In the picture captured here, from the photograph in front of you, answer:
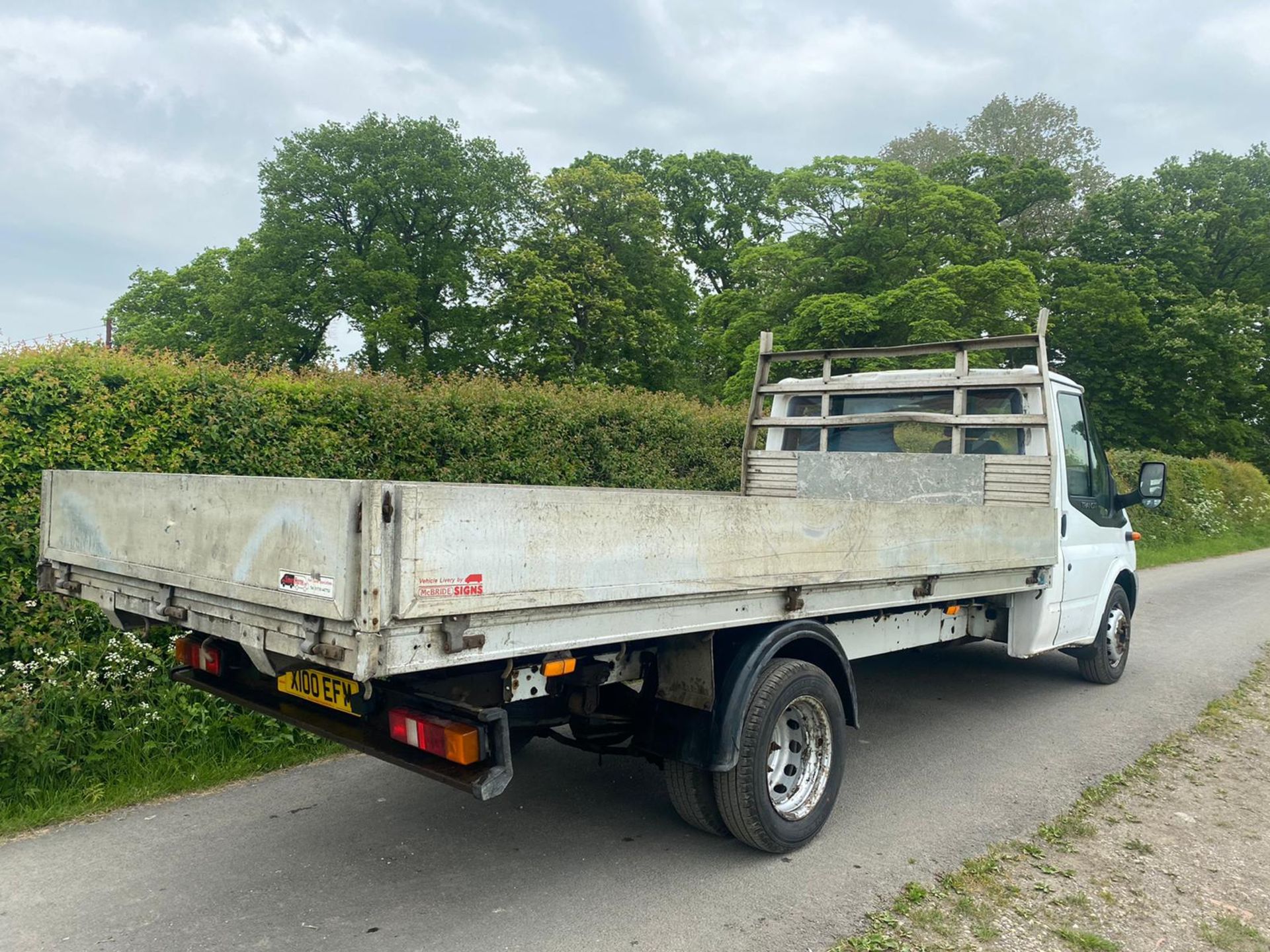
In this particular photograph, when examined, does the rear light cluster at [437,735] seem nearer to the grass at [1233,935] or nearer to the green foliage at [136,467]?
the green foliage at [136,467]

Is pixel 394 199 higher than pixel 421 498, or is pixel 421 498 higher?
pixel 394 199

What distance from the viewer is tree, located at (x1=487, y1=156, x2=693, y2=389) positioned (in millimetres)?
29188

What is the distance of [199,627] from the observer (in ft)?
9.81

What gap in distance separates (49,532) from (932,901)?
4111 mm

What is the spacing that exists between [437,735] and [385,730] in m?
0.38

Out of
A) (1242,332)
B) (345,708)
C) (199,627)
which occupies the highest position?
(1242,332)

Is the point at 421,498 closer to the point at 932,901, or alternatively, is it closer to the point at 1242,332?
the point at 932,901

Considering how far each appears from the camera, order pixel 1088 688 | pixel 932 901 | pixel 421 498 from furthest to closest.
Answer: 1. pixel 1088 688
2. pixel 932 901
3. pixel 421 498

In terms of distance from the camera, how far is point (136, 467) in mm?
5367

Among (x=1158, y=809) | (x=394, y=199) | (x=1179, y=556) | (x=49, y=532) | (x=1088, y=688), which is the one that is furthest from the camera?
(x=394, y=199)

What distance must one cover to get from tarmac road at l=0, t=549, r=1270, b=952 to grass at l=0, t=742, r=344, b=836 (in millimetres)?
133

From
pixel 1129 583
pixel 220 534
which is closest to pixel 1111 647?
pixel 1129 583

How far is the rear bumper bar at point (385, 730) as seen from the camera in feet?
9.02

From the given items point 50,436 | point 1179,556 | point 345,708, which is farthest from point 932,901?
point 1179,556
